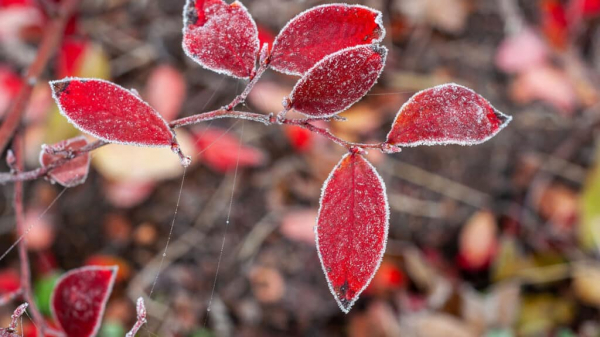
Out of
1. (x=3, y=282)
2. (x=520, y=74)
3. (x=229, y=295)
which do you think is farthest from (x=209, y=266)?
(x=520, y=74)

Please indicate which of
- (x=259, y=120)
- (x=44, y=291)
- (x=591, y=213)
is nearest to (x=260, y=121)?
(x=259, y=120)

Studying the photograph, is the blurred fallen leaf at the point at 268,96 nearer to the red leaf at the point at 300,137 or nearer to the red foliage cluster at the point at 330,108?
the red leaf at the point at 300,137

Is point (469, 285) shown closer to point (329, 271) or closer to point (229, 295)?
point (229, 295)

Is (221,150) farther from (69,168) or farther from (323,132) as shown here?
(323,132)

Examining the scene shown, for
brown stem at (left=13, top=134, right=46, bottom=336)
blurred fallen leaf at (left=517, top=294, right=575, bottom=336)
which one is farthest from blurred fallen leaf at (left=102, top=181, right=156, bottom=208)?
blurred fallen leaf at (left=517, top=294, right=575, bottom=336)

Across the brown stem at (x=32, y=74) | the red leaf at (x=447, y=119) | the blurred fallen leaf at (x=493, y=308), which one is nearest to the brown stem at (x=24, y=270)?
the brown stem at (x=32, y=74)

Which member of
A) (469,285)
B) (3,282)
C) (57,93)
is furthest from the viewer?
(469,285)

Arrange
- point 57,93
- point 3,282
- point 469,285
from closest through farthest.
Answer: point 57,93, point 3,282, point 469,285
